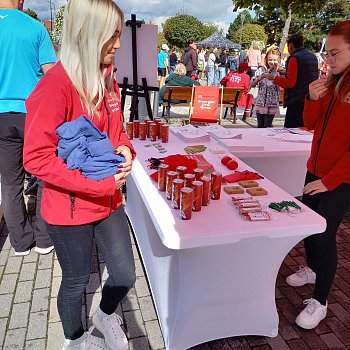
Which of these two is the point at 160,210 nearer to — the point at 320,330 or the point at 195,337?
the point at 195,337

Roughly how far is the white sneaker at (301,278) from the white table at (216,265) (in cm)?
56

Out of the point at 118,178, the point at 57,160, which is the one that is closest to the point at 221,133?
the point at 118,178

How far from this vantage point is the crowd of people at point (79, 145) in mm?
1303

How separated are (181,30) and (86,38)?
52318mm

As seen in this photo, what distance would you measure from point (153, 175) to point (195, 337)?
955mm

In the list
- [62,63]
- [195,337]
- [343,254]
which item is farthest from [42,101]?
[343,254]

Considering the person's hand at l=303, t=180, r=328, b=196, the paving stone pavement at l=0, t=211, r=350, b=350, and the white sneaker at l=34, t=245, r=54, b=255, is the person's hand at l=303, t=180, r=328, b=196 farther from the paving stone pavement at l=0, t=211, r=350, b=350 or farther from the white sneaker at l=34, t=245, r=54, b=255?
the white sneaker at l=34, t=245, r=54, b=255

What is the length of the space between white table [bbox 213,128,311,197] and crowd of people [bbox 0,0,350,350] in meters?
0.71

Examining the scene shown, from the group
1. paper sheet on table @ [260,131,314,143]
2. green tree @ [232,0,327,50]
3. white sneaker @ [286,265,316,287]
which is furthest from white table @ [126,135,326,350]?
green tree @ [232,0,327,50]

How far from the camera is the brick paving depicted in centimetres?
202

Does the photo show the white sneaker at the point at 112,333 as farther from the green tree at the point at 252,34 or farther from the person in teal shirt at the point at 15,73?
the green tree at the point at 252,34

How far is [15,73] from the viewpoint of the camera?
7.57ft

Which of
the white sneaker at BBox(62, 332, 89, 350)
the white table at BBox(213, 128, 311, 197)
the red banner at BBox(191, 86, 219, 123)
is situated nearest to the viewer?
the white sneaker at BBox(62, 332, 89, 350)

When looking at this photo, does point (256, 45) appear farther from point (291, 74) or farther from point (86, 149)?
point (86, 149)
